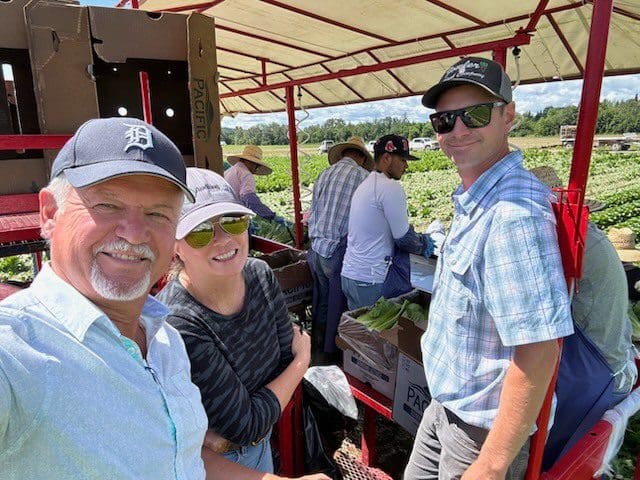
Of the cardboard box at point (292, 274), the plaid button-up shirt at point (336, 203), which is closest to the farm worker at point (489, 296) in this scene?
the plaid button-up shirt at point (336, 203)

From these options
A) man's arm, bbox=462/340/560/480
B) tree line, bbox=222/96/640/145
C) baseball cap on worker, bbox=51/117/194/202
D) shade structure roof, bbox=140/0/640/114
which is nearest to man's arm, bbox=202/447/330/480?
man's arm, bbox=462/340/560/480

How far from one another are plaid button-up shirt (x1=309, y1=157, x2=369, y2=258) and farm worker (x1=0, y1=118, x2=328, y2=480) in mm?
2749

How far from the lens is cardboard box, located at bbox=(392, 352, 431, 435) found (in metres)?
2.42

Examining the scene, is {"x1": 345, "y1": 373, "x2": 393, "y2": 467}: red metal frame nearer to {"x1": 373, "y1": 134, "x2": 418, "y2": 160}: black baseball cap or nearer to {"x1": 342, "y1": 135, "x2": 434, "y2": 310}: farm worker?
{"x1": 342, "y1": 135, "x2": 434, "y2": 310}: farm worker

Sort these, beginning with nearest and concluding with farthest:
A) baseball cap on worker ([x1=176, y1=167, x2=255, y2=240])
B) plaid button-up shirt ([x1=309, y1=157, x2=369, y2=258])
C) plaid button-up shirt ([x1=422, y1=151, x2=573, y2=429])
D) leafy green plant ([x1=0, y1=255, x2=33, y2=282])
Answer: plaid button-up shirt ([x1=422, y1=151, x2=573, y2=429]) < baseball cap on worker ([x1=176, y1=167, x2=255, y2=240]) < plaid button-up shirt ([x1=309, y1=157, x2=369, y2=258]) < leafy green plant ([x1=0, y1=255, x2=33, y2=282])

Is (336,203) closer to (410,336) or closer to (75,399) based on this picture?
(410,336)

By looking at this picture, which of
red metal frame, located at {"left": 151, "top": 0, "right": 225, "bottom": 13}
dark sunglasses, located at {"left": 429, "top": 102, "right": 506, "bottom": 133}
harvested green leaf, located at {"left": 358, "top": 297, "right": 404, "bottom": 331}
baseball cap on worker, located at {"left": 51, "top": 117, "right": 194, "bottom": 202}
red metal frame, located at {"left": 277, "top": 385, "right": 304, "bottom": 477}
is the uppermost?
red metal frame, located at {"left": 151, "top": 0, "right": 225, "bottom": 13}

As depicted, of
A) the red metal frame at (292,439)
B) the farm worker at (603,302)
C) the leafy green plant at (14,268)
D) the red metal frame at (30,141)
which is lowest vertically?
the leafy green plant at (14,268)

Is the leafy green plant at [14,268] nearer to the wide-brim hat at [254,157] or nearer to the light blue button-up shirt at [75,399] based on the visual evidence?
the wide-brim hat at [254,157]

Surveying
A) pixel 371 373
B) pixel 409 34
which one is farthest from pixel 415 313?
pixel 409 34

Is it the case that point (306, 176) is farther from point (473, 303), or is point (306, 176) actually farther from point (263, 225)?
point (473, 303)

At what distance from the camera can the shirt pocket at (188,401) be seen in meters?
1.06

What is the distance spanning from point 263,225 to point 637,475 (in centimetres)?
489

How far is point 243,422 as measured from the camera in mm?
1451
